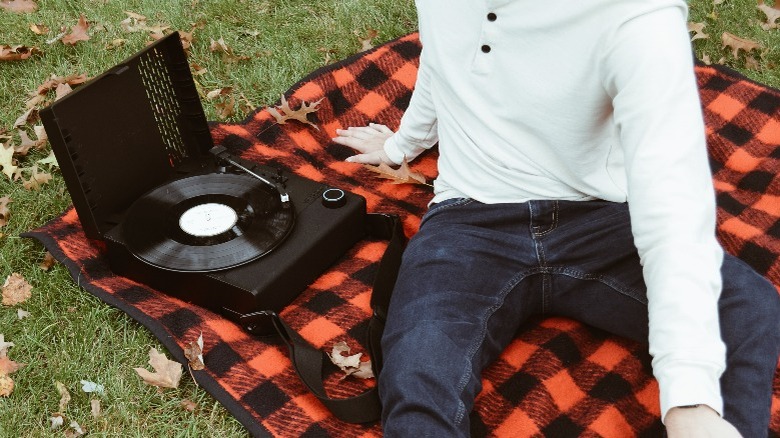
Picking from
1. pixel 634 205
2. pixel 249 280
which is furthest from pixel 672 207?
pixel 249 280

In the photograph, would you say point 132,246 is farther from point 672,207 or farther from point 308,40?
point 308,40

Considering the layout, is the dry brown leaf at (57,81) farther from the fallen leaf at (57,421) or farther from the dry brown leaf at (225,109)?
the fallen leaf at (57,421)

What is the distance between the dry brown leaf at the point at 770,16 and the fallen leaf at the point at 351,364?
2.75m

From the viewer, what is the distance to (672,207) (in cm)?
144

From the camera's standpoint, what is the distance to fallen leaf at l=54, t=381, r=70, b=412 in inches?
74.2

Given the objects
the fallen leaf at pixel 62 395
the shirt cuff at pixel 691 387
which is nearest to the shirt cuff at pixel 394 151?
the fallen leaf at pixel 62 395

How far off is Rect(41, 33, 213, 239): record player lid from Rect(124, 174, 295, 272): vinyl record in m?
0.08

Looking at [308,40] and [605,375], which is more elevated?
[308,40]

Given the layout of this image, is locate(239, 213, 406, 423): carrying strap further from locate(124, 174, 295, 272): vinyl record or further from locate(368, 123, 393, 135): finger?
locate(368, 123, 393, 135): finger

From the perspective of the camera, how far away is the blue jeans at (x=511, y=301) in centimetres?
160

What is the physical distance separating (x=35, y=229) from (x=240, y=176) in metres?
0.69

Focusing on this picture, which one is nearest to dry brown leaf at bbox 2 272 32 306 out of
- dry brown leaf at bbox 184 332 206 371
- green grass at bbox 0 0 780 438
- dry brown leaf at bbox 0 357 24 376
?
green grass at bbox 0 0 780 438

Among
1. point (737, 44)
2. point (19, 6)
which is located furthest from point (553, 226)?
point (19, 6)

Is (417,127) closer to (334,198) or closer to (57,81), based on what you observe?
(334,198)
